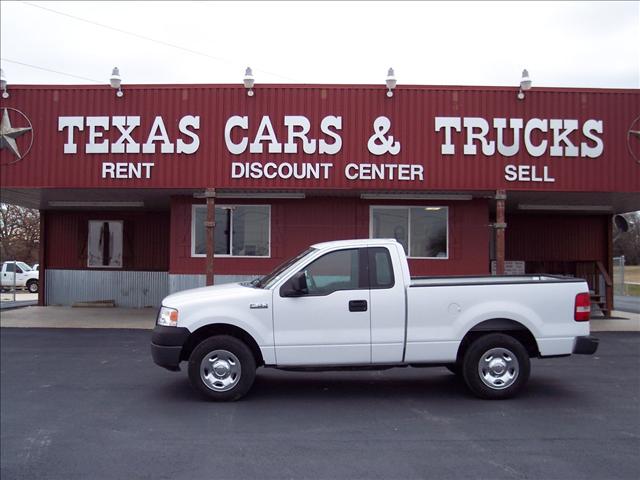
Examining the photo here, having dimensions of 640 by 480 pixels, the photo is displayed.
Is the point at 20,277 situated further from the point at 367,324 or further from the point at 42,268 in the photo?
the point at 367,324

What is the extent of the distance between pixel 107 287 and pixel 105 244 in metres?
1.61

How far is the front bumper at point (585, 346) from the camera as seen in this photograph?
6934 millimetres

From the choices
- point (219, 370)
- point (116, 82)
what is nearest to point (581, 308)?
Answer: point (219, 370)

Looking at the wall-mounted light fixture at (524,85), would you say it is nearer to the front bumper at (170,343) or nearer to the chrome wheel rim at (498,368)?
the chrome wheel rim at (498,368)

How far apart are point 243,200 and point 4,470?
35.9ft

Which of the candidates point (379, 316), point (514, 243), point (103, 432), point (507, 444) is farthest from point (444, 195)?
point (103, 432)

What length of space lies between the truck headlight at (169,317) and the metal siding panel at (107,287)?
471 inches

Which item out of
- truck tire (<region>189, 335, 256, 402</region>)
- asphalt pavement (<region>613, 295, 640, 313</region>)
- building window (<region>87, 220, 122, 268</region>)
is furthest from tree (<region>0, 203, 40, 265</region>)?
truck tire (<region>189, 335, 256, 402</region>)

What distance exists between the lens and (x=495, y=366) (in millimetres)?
6934

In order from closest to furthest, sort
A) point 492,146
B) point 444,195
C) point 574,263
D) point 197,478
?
point 197,478 → point 492,146 → point 444,195 → point 574,263

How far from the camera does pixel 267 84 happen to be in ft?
45.5

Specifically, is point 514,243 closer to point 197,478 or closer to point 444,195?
point 444,195

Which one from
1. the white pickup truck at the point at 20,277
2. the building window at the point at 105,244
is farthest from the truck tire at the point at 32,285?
the building window at the point at 105,244

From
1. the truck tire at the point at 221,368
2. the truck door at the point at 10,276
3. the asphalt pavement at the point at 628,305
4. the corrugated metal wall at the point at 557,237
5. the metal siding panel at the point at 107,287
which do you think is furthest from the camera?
the truck door at the point at 10,276
